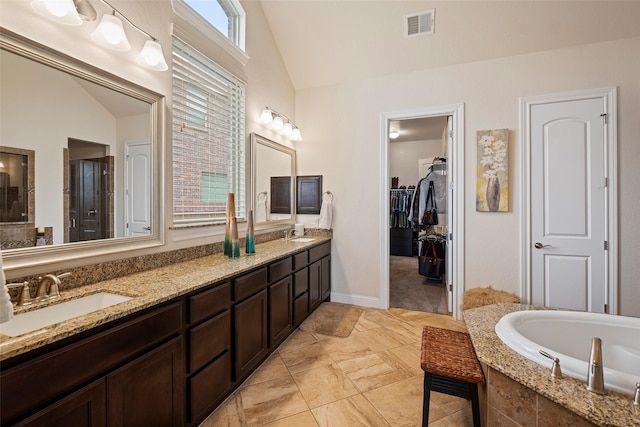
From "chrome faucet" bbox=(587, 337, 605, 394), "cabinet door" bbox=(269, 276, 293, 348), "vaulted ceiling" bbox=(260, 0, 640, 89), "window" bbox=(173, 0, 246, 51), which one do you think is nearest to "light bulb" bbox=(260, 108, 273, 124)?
"window" bbox=(173, 0, 246, 51)

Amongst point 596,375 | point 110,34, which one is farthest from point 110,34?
point 596,375

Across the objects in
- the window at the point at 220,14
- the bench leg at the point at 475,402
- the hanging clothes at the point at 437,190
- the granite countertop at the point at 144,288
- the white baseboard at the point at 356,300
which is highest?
the window at the point at 220,14

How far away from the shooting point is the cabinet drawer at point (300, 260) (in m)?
2.81

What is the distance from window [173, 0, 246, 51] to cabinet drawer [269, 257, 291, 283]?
2036 millimetres

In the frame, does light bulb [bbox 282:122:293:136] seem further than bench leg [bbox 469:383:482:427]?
Yes

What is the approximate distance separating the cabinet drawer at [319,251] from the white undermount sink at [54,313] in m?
1.96

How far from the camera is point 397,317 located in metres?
3.36

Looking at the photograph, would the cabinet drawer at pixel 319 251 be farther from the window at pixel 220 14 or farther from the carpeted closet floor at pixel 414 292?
the window at pixel 220 14

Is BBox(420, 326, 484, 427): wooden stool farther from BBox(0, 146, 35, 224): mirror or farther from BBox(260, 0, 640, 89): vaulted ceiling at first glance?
BBox(260, 0, 640, 89): vaulted ceiling

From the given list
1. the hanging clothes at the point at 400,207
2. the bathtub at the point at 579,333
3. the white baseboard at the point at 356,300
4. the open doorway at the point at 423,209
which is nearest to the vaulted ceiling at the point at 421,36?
the open doorway at the point at 423,209

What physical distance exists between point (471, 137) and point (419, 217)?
181 cm

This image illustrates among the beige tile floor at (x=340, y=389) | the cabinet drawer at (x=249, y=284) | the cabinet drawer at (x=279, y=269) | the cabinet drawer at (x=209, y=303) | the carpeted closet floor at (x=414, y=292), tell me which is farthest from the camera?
the carpeted closet floor at (x=414, y=292)

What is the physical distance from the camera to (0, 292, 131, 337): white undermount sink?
3.95 ft

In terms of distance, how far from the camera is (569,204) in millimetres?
2883
